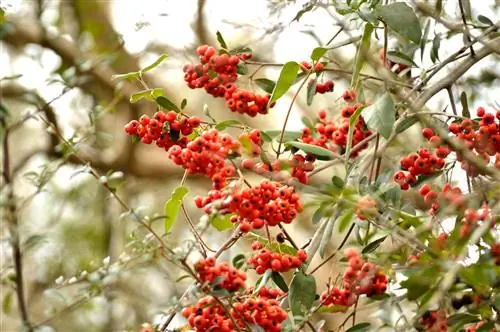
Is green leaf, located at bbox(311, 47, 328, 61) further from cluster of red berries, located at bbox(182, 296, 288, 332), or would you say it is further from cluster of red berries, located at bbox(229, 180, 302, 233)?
cluster of red berries, located at bbox(182, 296, 288, 332)

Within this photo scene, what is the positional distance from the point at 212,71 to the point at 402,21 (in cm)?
40

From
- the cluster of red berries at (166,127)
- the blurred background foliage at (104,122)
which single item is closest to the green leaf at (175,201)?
the cluster of red berries at (166,127)

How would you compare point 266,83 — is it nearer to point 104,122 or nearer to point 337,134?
point 337,134

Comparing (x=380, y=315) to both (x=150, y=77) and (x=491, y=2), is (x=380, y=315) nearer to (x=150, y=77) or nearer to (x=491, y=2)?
(x=491, y=2)

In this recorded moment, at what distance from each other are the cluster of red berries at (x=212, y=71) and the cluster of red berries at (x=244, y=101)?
0.06 ft

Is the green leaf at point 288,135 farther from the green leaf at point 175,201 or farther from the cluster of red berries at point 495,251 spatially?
the cluster of red berries at point 495,251

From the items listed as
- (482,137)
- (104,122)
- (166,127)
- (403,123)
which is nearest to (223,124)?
(166,127)

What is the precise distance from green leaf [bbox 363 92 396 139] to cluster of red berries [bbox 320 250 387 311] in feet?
0.74

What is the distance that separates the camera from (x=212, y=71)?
1699 millimetres

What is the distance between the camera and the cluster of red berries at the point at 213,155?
4.32 ft

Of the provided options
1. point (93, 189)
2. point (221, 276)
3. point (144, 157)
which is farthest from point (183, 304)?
point (144, 157)

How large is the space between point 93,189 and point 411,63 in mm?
2922

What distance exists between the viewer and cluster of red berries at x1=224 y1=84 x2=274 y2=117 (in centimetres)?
169

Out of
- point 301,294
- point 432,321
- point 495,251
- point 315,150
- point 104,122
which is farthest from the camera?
point 104,122
